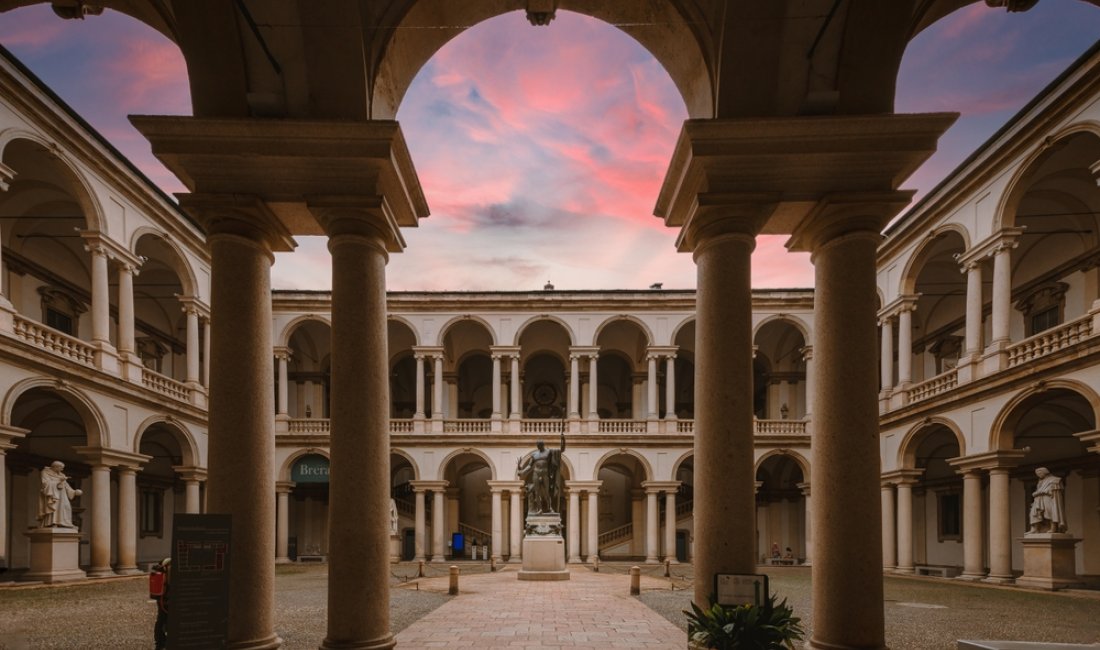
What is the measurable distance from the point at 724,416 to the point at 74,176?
19688 millimetres

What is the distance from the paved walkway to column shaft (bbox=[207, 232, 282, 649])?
3333 millimetres

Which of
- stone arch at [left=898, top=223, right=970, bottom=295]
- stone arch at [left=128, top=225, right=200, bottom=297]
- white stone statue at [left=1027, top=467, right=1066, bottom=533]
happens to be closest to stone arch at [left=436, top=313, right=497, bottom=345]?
stone arch at [left=128, top=225, right=200, bottom=297]

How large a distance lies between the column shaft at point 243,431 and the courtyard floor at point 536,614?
11.0 ft

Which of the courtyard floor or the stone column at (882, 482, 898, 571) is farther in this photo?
the stone column at (882, 482, 898, 571)

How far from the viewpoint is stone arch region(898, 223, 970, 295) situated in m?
23.4

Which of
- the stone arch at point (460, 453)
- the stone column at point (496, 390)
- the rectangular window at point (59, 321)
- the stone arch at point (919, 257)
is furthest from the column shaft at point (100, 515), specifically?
the stone arch at point (919, 257)

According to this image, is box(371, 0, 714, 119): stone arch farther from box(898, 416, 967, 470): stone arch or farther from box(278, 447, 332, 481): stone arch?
box(278, 447, 332, 481): stone arch

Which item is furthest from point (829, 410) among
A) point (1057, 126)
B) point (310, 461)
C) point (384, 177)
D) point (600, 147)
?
point (310, 461)

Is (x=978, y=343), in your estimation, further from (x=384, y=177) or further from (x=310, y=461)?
(x=310, y=461)

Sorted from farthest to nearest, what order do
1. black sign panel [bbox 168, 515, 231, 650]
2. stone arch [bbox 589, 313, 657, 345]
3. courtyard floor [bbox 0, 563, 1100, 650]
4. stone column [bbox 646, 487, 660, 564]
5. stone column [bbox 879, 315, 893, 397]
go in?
stone arch [bbox 589, 313, 657, 345] < stone column [bbox 646, 487, 660, 564] < stone column [bbox 879, 315, 893, 397] < courtyard floor [bbox 0, 563, 1100, 650] < black sign panel [bbox 168, 515, 231, 650]

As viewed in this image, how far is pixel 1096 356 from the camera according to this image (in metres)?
16.6

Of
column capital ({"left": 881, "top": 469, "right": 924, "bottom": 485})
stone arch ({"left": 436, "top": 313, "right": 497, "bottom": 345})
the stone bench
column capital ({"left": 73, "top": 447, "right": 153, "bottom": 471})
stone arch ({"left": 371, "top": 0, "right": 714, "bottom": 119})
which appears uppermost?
stone arch ({"left": 371, "top": 0, "right": 714, "bottom": 119})

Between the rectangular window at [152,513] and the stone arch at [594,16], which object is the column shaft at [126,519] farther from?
the stone arch at [594,16]

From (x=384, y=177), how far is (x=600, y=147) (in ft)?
57.7
